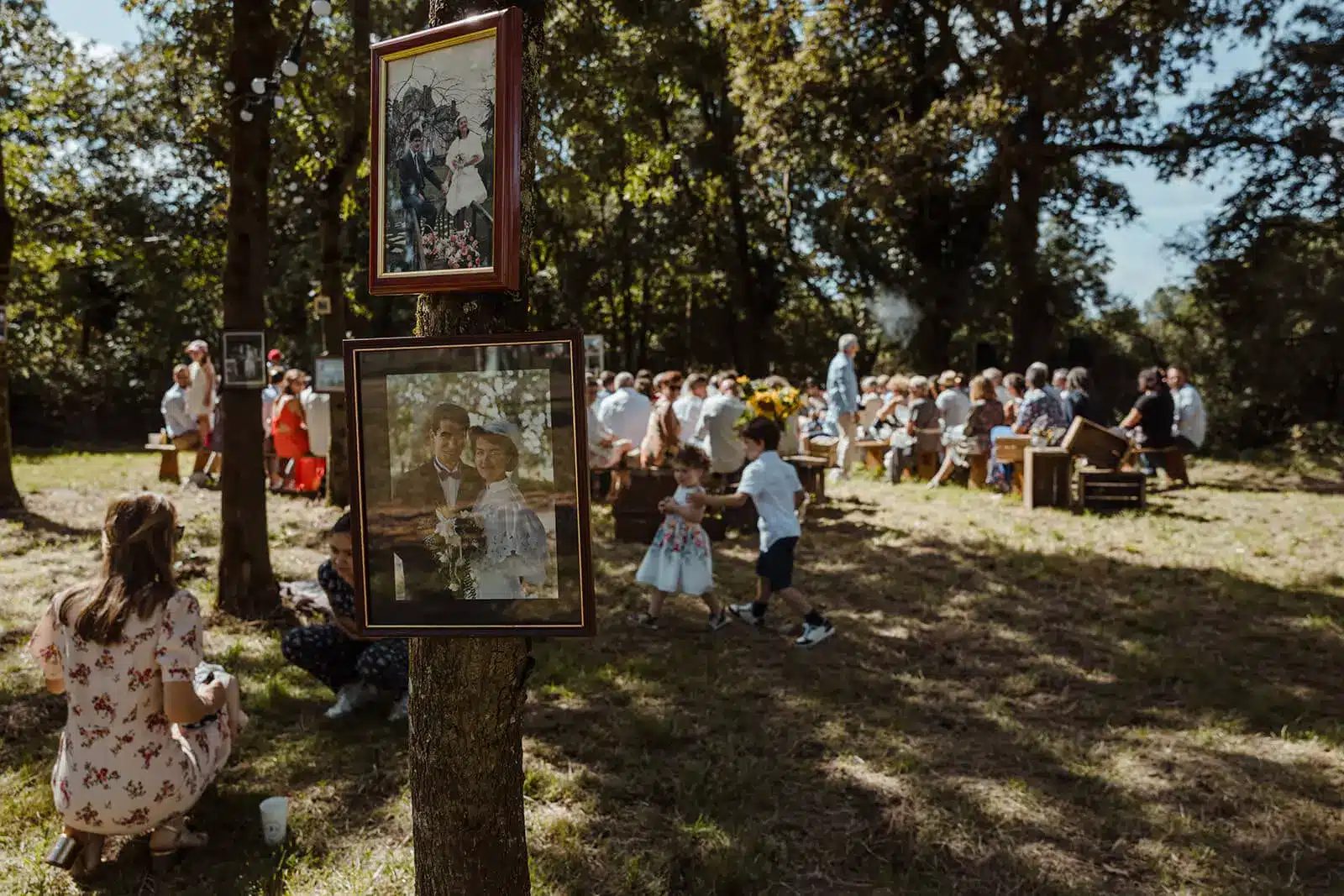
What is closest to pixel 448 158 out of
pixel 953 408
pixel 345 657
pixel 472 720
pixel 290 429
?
pixel 472 720

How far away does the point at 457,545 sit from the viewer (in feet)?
7.38

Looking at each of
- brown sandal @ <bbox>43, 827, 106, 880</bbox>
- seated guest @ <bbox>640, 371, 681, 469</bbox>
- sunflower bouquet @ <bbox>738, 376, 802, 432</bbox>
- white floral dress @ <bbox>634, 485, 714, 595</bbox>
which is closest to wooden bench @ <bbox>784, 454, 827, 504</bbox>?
sunflower bouquet @ <bbox>738, 376, 802, 432</bbox>

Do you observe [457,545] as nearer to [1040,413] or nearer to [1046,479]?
[1046,479]

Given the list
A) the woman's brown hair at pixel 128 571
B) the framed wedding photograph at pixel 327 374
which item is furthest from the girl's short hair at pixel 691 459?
the woman's brown hair at pixel 128 571

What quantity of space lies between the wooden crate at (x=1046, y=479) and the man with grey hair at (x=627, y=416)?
15.8ft

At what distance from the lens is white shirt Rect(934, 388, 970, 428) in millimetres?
15016

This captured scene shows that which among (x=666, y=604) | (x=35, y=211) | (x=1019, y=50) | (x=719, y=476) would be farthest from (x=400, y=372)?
(x=35, y=211)

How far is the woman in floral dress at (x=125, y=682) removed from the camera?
3.51 metres

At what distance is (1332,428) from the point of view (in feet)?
68.7

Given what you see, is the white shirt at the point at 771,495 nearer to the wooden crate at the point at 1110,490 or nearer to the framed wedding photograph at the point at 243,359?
the framed wedding photograph at the point at 243,359

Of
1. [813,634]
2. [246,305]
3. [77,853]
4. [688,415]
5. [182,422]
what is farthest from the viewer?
[182,422]

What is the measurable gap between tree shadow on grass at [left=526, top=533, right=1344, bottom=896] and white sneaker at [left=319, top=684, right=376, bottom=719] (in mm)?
977

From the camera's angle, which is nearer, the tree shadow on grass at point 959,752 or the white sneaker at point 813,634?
the tree shadow on grass at point 959,752

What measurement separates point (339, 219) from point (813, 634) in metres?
7.10
